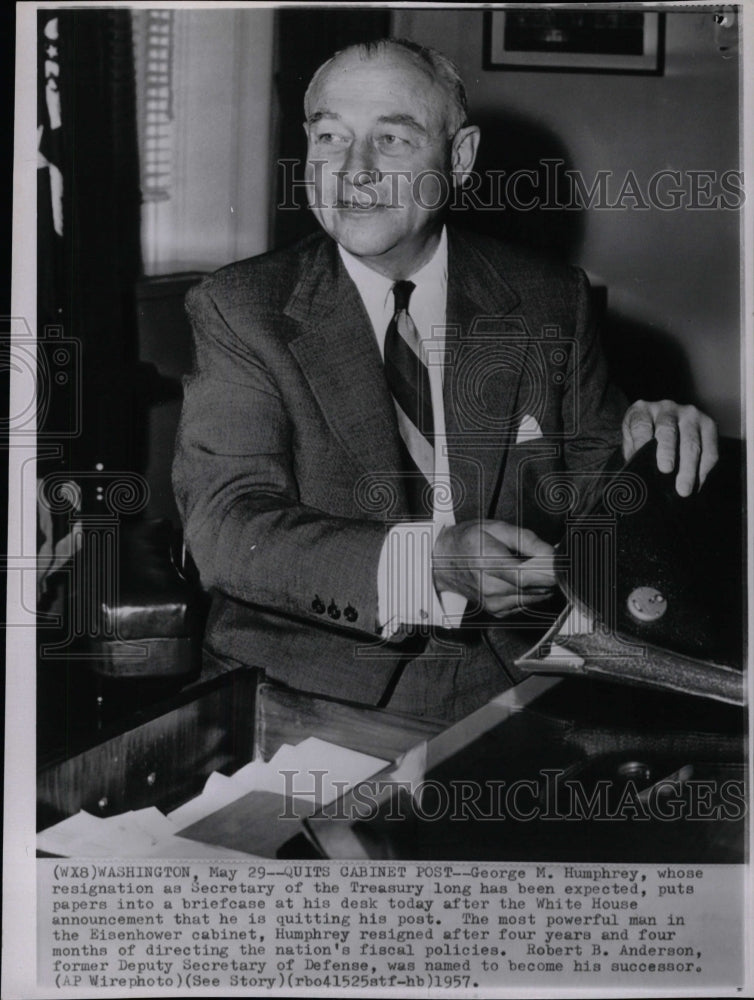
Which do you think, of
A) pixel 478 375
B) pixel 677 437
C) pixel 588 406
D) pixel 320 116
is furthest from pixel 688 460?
pixel 320 116

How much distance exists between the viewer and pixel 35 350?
3.90ft

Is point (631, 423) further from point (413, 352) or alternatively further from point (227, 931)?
point (227, 931)

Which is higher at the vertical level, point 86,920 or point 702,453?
point 702,453

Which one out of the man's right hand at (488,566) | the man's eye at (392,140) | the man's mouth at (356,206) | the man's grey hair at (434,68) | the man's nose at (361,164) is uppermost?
the man's grey hair at (434,68)

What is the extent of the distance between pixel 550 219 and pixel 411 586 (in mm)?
481

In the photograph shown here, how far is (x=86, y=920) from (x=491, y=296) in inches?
36.0

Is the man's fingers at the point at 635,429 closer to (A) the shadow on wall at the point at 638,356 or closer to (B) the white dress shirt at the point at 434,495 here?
(A) the shadow on wall at the point at 638,356

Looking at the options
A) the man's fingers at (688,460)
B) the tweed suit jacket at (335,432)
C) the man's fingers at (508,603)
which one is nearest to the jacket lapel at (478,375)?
the tweed suit jacket at (335,432)

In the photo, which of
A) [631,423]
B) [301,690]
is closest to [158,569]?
[301,690]

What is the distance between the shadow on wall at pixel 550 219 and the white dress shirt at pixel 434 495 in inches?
3.0

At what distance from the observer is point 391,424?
116 centimetres

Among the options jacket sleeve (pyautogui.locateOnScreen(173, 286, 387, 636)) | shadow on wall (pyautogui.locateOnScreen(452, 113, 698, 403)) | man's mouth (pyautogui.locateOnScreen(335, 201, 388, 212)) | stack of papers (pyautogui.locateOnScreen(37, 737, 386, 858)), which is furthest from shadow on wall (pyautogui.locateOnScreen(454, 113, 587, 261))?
stack of papers (pyautogui.locateOnScreen(37, 737, 386, 858))

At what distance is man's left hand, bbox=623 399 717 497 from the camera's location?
1177mm

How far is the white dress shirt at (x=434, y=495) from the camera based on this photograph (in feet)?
3.75
